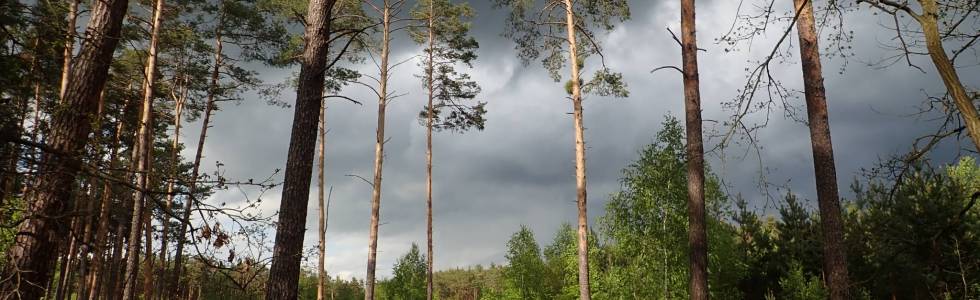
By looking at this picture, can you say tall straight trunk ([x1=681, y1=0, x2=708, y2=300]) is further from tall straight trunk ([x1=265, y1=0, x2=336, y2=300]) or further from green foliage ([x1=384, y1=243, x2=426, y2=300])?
green foliage ([x1=384, y1=243, x2=426, y2=300])

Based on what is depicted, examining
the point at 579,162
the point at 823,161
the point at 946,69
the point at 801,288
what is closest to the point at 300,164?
the point at 946,69

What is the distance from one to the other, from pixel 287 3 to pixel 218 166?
13912 mm

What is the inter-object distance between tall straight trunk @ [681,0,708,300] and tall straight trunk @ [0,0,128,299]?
24.1 ft

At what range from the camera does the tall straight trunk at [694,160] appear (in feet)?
29.4

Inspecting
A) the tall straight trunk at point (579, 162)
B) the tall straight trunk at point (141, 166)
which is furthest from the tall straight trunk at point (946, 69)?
the tall straight trunk at point (141, 166)

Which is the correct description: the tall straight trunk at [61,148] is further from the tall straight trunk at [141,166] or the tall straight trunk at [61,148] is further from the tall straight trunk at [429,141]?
the tall straight trunk at [429,141]

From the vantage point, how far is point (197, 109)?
19188 mm

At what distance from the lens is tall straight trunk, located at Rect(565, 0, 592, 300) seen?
12.4m

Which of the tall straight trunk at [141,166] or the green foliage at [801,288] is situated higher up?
the tall straight trunk at [141,166]

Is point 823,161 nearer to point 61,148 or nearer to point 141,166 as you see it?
point 61,148

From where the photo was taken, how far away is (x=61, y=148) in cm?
465

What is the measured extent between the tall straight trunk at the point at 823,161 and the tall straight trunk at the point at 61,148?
8.15 metres

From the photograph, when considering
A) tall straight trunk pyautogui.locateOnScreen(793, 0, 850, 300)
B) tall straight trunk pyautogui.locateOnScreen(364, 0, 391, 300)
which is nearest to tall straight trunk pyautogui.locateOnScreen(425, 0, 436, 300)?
tall straight trunk pyautogui.locateOnScreen(364, 0, 391, 300)

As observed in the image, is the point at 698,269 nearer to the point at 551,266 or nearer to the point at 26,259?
the point at 26,259
